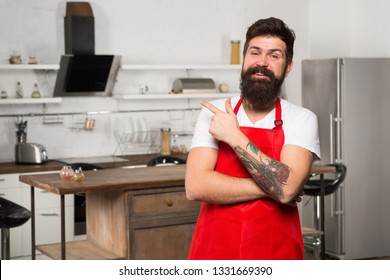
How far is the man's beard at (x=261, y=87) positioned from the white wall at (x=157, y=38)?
4.64 metres

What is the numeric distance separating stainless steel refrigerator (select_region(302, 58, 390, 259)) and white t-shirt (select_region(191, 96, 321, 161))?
427cm

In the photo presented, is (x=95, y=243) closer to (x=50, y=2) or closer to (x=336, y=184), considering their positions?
(x=336, y=184)

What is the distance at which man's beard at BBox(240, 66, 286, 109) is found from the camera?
226cm

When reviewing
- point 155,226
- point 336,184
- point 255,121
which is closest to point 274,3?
point 336,184

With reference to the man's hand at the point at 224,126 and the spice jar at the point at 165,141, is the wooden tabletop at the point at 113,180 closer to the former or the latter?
the man's hand at the point at 224,126

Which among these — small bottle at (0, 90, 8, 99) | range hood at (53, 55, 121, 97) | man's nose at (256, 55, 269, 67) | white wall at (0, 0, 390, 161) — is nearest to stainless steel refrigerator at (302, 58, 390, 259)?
white wall at (0, 0, 390, 161)

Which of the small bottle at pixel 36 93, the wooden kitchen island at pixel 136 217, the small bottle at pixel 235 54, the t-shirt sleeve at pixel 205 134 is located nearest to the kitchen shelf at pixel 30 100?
the small bottle at pixel 36 93

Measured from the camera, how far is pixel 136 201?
4.36 m

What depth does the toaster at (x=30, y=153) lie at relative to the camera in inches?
246

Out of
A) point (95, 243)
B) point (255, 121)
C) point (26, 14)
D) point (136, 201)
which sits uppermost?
point (26, 14)
